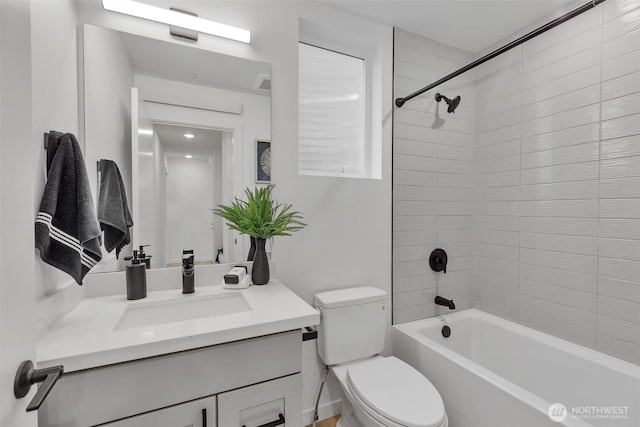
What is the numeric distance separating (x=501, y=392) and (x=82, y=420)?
1.52 meters

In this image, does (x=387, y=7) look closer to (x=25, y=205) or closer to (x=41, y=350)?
(x=25, y=205)

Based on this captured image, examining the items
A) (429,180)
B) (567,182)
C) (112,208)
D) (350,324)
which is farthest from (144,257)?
(567,182)

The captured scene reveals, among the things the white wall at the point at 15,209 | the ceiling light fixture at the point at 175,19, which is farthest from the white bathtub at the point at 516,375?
the ceiling light fixture at the point at 175,19

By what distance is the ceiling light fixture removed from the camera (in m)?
1.22

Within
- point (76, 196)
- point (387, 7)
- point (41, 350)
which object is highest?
point (387, 7)

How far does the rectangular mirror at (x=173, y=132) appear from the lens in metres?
1.20

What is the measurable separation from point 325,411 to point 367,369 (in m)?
0.52

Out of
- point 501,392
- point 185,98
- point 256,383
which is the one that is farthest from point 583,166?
point 185,98

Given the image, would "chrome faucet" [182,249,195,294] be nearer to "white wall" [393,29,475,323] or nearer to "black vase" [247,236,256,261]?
"black vase" [247,236,256,261]

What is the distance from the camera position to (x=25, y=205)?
0.58 m

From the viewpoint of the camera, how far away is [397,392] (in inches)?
49.1

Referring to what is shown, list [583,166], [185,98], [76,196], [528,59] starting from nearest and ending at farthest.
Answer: [76,196] → [185,98] → [583,166] → [528,59]

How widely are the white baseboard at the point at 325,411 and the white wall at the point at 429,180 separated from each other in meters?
0.64

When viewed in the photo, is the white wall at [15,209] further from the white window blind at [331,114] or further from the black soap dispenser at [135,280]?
the white window blind at [331,114]
